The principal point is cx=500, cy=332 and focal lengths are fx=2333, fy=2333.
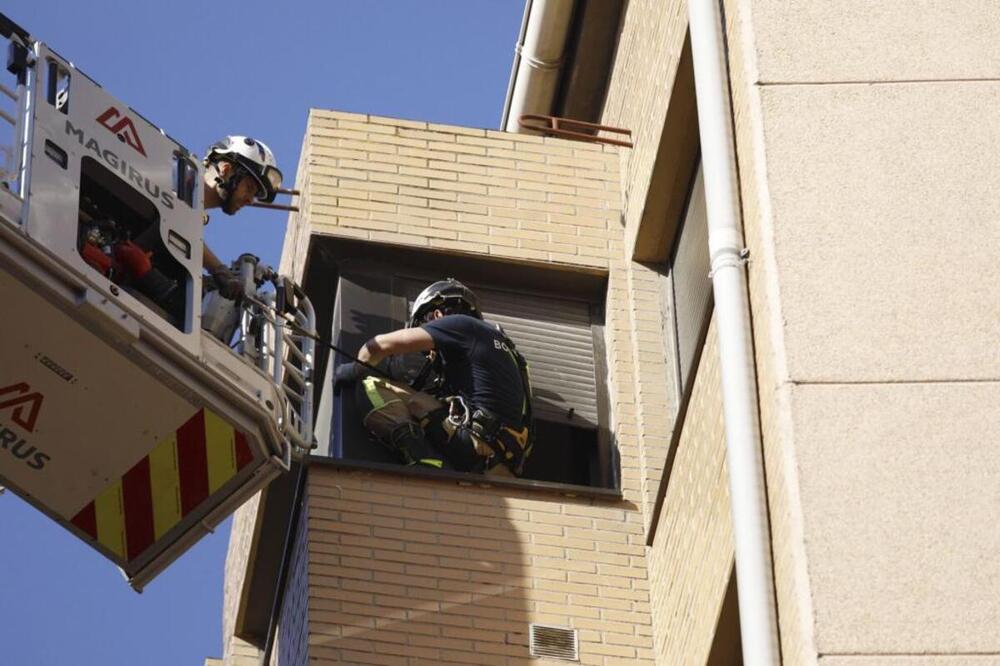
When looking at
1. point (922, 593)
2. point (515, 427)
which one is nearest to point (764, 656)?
point (922, 593)

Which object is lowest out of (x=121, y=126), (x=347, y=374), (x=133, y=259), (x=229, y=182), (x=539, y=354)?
(x=133, y=259)

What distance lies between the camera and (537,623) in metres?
12.5

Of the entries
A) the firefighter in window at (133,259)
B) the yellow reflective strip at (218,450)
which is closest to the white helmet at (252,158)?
the firefighter in window at (133,259)

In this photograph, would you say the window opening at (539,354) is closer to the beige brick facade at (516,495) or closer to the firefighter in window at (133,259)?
the beige brick facade at (516,495)

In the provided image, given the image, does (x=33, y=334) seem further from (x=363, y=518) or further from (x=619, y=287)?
(x=619, y=287)

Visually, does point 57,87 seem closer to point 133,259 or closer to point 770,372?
point 133,259

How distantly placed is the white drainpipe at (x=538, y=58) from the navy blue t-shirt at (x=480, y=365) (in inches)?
128

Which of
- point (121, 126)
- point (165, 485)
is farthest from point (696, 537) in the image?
point (121, 126)

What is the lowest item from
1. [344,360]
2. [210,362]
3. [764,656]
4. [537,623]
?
[764,656]

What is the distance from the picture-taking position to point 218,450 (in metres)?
11.3

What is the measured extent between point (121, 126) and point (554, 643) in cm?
356

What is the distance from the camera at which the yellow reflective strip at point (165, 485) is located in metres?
11.2

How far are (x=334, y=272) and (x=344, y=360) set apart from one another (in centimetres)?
72

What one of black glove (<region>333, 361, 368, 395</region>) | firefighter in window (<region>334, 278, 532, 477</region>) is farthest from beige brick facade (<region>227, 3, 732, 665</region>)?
black glove (<region>333, 361, 368, 395</region>)
